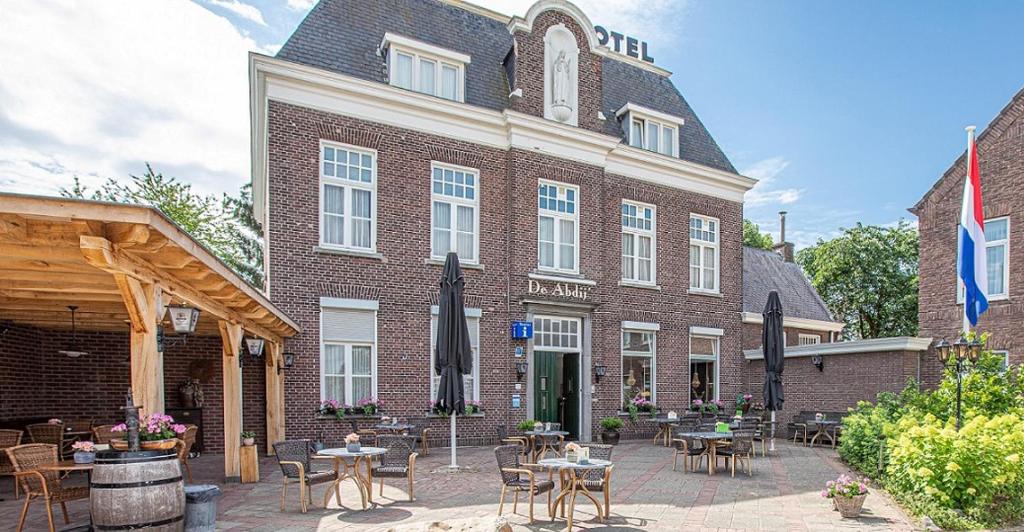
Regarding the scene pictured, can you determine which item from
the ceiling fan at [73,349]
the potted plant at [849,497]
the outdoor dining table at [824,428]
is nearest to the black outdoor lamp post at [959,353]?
the potted plant at [849,497]

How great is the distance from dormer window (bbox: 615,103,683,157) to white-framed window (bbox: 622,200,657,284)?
1.70 metres

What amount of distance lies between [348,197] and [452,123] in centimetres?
287

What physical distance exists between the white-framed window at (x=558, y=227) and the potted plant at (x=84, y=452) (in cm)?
1004

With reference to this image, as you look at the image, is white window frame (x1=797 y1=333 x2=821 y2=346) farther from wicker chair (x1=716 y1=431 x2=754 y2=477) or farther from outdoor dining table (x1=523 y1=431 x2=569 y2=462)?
outdoor dining table (x1=523 y1=431 x2=569 y2=462)

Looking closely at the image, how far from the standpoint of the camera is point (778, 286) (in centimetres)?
2406

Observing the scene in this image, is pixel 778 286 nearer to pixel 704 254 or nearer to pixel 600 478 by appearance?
pixel 704 254

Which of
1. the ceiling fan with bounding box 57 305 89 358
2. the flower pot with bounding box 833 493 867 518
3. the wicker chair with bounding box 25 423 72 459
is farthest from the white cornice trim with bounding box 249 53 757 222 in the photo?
the flower pot with bounding box 833 493 867 518

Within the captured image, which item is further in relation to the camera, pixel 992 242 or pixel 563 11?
pixel 563 11

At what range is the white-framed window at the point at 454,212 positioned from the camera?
14.2 metres

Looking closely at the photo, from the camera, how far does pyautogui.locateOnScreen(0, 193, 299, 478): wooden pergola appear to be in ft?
15.7

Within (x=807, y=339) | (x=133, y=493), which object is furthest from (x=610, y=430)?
(x=807, y=339)

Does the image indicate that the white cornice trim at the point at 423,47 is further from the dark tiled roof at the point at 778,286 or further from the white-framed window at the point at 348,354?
the dark tiled roof at the point at 778,286

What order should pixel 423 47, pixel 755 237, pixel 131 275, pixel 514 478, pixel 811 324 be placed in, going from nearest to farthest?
pixel 131 275, pixel 514 478, pixel 423 47, pixel 811 324, pixel 755 237

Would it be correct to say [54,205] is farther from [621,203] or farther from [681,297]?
[681,297]
